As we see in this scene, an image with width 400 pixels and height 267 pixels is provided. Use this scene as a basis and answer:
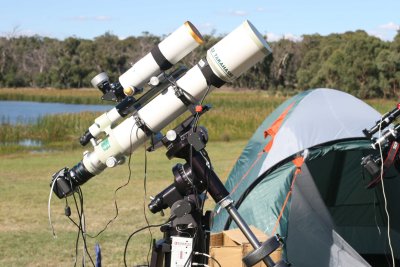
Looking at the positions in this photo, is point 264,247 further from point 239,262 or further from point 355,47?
point 355,47

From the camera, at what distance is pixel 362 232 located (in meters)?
6.82

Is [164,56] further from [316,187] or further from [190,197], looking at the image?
[316,187]

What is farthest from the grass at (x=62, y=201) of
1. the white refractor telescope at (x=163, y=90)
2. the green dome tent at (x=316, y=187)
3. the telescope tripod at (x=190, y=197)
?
the telescope tripod at (x=190, y=197)

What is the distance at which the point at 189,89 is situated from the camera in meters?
3.25

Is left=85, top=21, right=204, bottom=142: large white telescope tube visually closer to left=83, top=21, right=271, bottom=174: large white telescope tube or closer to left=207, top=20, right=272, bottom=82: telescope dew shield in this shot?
left=83, top=21, right=271, bottom=174: large white telescope tube

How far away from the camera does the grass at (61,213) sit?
6.57 metres

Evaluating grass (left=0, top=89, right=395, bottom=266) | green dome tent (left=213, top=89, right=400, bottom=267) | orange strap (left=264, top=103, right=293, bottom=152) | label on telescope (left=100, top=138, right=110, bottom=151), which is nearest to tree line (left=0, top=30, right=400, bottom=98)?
grass (left=0, top=89, right=395, bottom=266)

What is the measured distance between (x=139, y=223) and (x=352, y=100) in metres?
3.36

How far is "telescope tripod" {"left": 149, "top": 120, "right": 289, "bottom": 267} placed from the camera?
3.08m

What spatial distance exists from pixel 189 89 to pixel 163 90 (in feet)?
0.58

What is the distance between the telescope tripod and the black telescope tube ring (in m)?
0.53

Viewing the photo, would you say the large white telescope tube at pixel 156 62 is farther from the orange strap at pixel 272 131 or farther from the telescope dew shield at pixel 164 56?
the orange strap at pixel 272 131

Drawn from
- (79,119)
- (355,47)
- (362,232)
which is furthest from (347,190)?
(355,47)

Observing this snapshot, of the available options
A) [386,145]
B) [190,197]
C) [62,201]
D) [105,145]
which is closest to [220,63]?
[190,197]
